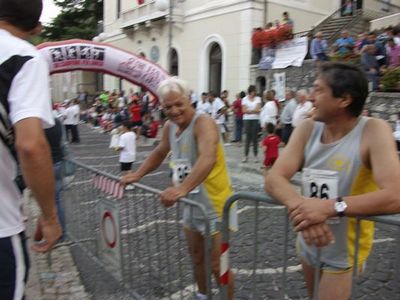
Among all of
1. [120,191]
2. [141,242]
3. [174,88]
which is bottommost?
[141,242]

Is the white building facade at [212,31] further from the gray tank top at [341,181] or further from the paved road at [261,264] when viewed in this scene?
the gray tank top at [341,181]

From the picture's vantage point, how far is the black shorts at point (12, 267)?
1919mm

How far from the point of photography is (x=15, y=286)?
77.1 inches

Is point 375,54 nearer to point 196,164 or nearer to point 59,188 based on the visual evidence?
point 59,188

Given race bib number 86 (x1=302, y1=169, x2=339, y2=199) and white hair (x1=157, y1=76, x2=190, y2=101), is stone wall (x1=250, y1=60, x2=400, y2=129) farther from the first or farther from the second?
race bib number 86 (x1=302, y1=169, x2=339, y2=199)

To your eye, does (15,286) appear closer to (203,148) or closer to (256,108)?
(203,148)

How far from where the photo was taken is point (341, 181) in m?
A: 2.17

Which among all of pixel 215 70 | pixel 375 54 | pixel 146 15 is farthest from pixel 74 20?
pixel 375 54

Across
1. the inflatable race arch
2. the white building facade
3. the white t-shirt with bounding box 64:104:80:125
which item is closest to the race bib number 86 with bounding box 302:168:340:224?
the inflatable race arch

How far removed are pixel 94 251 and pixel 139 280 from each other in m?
0.93

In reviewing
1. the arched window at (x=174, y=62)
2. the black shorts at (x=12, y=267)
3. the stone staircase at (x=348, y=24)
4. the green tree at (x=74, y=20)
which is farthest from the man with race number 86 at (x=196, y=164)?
the green tree at (x=74, y=20)

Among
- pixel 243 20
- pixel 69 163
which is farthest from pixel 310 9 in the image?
pixel 69 163

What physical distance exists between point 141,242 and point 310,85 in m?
13.3

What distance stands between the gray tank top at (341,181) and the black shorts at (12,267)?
1337 mm
